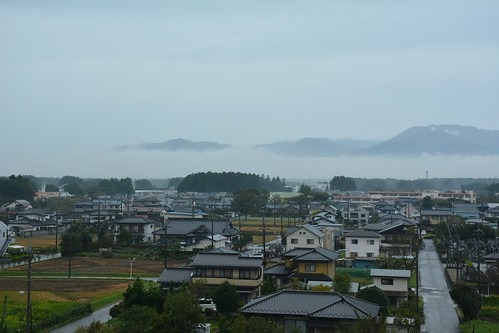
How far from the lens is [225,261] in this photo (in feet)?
71.0

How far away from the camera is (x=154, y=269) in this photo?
29.5 meters

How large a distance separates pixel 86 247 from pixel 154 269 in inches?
352

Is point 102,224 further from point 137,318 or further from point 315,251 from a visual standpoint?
point 137,318

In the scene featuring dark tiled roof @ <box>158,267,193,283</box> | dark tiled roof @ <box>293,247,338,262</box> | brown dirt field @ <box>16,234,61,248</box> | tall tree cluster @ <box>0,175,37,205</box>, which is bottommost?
brown dirt field @ <box>16,234,61,248</box>

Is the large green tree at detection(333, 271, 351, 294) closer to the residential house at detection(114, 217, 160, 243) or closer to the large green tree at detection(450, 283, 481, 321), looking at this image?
the large green tree at detection(450, 283, 481, 321)

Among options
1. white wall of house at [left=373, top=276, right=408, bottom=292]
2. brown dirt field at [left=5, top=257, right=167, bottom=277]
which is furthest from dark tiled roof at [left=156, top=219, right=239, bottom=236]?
white wall of house at [left=373, top=276, right=408, bottom=292]

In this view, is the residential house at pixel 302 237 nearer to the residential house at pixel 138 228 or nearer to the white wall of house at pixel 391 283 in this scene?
the white wall of house at pixel 391 283

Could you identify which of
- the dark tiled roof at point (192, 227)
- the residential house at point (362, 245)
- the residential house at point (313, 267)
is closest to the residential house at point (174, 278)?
the residential house at point (313, 267)

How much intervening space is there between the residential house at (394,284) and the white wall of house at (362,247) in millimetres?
10110

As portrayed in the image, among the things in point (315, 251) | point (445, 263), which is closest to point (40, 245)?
point (315, 251)

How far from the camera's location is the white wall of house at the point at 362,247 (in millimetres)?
31734

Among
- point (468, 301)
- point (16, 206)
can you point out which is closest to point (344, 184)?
point (16, 206)

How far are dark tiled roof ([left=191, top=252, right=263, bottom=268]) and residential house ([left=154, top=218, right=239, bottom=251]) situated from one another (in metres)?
12.1

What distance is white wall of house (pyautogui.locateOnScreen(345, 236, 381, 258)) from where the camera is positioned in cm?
3173
